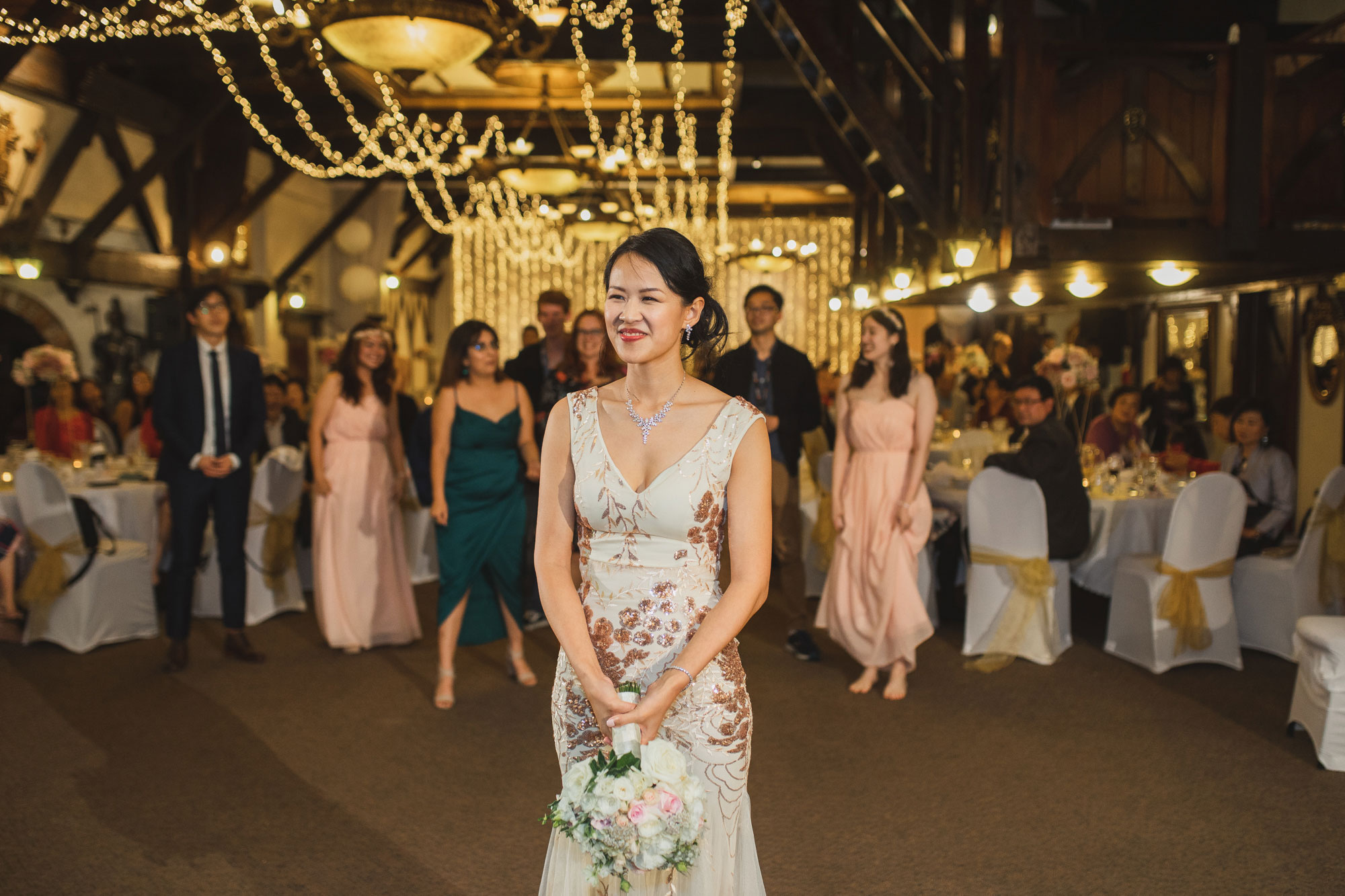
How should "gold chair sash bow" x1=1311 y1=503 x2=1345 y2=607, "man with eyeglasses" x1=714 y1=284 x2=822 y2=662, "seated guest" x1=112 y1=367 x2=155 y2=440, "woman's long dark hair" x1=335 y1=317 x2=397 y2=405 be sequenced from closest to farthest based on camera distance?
"gold chair sash bow" x1=1311 y1=503 x2=1345 y2=607, "man with eyeglasses" x1=714 y1=284 x2=822 y2=662, "woman's long dark hair" x1=335 y1=317 x2=397 y2=405, "seated guest" x1=112 y1=367 x2=155 y2=440

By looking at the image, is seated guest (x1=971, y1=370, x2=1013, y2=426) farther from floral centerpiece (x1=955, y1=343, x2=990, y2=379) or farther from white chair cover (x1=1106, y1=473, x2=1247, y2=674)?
white chair cover (x1=1106, y1=473, x2=1247, y2=674)

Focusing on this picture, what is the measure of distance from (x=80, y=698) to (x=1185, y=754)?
4.23 meters

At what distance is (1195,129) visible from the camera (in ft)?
19.9

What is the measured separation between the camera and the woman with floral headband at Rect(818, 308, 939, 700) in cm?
439

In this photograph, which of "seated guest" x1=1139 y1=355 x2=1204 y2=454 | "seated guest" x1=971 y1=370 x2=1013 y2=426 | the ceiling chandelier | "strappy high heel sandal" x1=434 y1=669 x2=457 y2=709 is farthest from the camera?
"seated guest" x1=971 y1=370 x2=1013 y2=426

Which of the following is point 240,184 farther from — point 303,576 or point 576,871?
A: point 576,871

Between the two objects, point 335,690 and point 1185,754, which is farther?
point 335,690

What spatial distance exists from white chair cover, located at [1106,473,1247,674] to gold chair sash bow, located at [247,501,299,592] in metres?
4.31

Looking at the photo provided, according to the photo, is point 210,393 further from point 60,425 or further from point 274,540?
point 60,425

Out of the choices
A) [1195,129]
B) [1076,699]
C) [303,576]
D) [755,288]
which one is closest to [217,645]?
[303,576]

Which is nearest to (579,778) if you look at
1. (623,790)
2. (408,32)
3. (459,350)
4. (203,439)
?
(623,790)

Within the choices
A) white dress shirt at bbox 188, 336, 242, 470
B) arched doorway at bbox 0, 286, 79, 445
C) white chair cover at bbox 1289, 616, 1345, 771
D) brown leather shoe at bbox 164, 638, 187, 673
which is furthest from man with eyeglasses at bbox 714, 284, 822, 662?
arched doorway at bbox 0, 286, 79, 445

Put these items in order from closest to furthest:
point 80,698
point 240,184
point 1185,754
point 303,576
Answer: point 1185,754
point 80,698
point 303,576
point 240,184

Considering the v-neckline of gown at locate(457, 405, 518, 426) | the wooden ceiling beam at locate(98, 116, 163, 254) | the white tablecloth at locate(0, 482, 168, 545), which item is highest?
the wooden ceiling beam at locate(98, 116, 163, 254)
